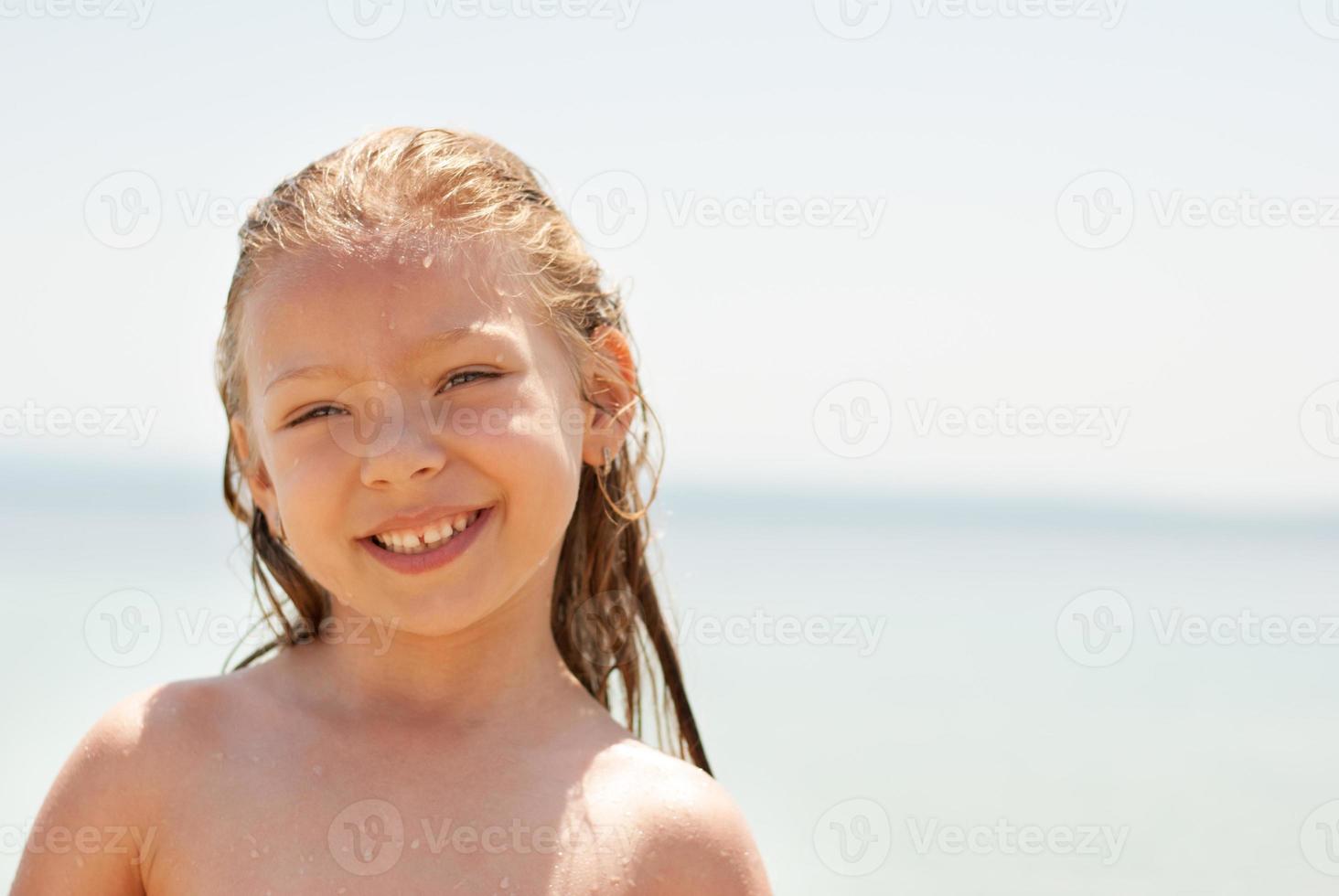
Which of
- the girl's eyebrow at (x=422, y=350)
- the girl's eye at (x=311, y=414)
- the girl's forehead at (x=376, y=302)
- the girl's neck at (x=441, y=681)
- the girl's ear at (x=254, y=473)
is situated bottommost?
the girl's neck at (x=441, y=681)

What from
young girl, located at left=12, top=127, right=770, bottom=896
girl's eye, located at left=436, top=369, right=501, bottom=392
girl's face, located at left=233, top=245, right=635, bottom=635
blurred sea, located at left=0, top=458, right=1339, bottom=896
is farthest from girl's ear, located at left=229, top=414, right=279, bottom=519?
blurred sea, located at left=0, top=458, right=1339, bottom=896

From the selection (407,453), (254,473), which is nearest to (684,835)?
(407,453)

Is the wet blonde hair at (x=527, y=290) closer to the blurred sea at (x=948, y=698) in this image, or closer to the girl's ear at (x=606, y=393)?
the girl's ear at (x=606, y=393)

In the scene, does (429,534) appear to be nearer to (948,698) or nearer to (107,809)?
(107,809)

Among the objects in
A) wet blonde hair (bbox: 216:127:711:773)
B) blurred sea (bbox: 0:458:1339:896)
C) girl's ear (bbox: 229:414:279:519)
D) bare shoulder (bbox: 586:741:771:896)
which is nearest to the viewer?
bare shoulder (bbox: 586:741:771:896)

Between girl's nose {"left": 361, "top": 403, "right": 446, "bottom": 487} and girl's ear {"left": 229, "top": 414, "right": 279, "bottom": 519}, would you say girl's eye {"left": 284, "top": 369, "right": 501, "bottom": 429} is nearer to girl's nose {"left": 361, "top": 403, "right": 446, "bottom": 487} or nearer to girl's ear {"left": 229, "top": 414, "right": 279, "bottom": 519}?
girl's nose {"left": 361, "top": 403, "right": 446, "bottom": 487}

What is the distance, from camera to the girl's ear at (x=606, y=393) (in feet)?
6.27

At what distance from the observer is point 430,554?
1694mm

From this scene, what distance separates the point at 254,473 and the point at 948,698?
3.17m

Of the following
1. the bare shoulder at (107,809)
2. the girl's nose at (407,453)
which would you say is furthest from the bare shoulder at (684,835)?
the bare shoulder at (107,809)

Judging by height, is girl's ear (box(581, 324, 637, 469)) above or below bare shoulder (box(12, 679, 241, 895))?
above

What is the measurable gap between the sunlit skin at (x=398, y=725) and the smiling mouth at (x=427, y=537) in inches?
1.1

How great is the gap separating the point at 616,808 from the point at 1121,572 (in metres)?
7.31

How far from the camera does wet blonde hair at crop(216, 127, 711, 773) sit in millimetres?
1730
